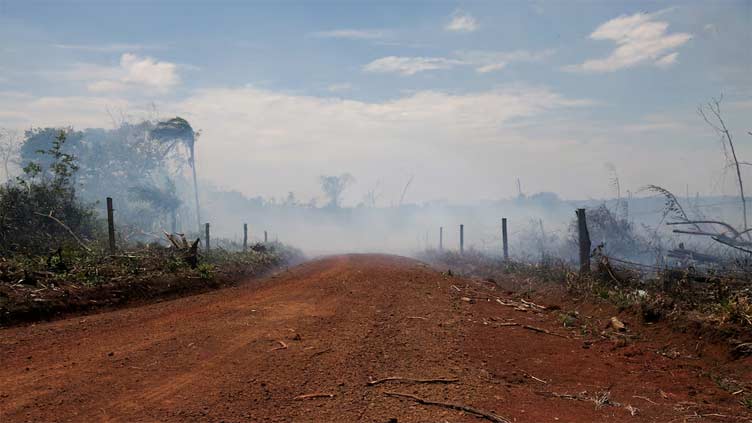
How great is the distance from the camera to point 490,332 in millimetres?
7688

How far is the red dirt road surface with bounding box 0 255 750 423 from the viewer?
4.45m

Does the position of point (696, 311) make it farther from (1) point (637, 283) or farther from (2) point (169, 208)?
(2) point (169, 208)

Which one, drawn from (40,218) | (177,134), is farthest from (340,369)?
(177,134)

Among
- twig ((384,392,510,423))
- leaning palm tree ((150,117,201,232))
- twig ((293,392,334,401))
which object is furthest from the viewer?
leaning palm tree ((150,117,201,232))

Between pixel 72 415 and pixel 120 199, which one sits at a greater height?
pixel 120 199

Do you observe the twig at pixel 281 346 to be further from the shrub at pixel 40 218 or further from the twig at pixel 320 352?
the shrub at pixel 40 218

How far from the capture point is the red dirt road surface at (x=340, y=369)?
4449 mm

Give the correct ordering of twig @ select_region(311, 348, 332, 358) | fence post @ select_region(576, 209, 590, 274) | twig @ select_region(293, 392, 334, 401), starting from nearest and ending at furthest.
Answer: twig @ select_region(293, 392, 334, 401) < twig @ select_region(311, 348, 332, 358) < fence post @ select_region(576, 209, 590, 274)

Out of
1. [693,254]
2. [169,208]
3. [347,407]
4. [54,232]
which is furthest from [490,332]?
[169,208]

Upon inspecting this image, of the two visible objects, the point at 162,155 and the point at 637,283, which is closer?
the point at 637,283

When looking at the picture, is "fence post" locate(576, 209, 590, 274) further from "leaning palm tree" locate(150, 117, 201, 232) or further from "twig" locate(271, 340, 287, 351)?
"leaning palm tree" locate(150, 117, 201, 232)

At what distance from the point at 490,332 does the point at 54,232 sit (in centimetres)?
1640

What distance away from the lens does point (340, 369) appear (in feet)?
18.1

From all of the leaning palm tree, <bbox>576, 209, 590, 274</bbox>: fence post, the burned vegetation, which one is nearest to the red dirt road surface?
the burned vegetation
